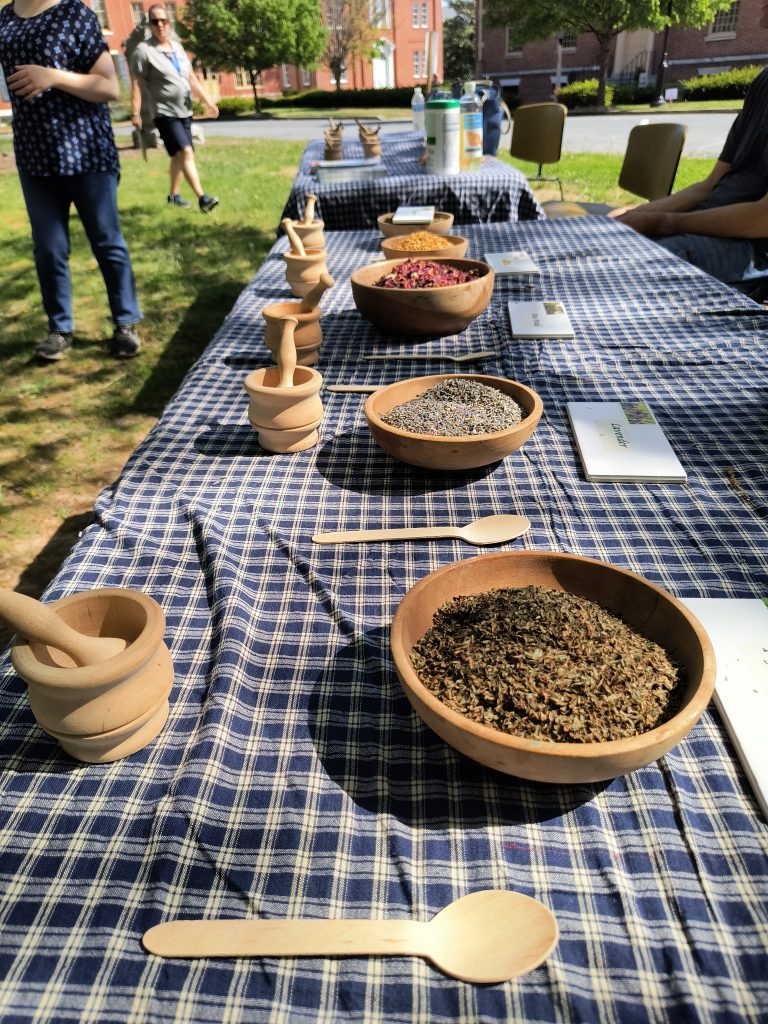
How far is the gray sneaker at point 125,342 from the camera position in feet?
11.3

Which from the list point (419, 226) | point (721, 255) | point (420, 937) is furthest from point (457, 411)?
point (721, 255)

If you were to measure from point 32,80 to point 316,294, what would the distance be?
75.5 inches

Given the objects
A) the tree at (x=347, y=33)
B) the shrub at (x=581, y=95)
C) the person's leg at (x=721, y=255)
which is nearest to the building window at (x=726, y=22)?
the shrub at (x=581, y=95)

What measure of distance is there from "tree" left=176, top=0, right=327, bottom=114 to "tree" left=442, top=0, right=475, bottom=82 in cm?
1228

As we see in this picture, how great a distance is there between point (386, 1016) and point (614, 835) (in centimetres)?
27

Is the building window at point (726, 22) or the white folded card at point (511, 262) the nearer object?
the white folded card at point (511, 262)

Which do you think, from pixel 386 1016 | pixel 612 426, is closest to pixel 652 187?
pixel 612 426

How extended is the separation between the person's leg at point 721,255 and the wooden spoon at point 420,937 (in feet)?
9.00

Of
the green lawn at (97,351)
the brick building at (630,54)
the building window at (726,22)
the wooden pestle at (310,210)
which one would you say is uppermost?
the building window at (726,22)

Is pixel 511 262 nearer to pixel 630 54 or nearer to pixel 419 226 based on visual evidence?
pixel 419 226

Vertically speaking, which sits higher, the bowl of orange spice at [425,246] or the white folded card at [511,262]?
the bowl of orange spice at [425,246]

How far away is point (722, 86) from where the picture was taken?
17172 millimetres

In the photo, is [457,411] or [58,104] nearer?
[457,411]

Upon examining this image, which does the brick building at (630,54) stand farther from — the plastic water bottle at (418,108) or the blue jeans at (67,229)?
the blue jeans at (67,229)
